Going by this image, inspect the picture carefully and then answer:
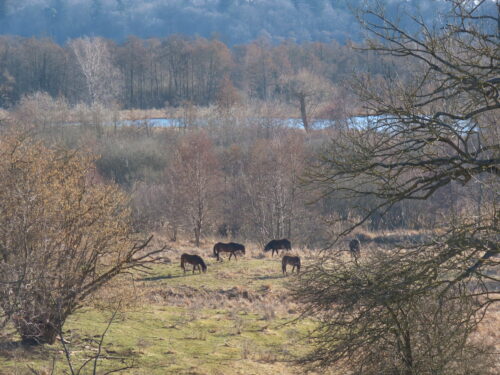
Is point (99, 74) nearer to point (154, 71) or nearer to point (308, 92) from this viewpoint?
point (154, 71)

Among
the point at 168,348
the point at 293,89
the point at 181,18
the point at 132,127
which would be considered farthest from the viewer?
the point at 181,18

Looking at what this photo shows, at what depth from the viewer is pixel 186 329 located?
16.7 m

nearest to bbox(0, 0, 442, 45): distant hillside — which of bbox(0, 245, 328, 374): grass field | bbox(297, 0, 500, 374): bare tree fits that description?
bbox(0, 245, 328, 374): grass field

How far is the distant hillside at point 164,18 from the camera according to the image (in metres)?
133

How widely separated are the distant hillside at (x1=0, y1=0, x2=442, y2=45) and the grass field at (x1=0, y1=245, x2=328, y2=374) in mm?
110757

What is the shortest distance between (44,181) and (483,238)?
8.84 m

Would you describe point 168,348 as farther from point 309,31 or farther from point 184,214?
point 309,31

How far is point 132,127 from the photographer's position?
64688 millimetres

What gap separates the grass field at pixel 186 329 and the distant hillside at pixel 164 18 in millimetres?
110757

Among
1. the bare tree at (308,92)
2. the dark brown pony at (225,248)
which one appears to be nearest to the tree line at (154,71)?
the bare tree at (308,92)

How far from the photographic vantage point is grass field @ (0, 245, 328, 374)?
41.1 feet

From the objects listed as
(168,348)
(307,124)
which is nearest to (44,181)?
(168,348)

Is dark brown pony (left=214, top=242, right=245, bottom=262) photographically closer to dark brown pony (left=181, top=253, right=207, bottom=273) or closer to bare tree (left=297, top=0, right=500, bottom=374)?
dark brown pony (left=181, top=253, right=207, bottom=273)

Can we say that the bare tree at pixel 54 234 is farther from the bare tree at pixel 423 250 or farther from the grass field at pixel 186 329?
the bare tree at pixel 423 250
